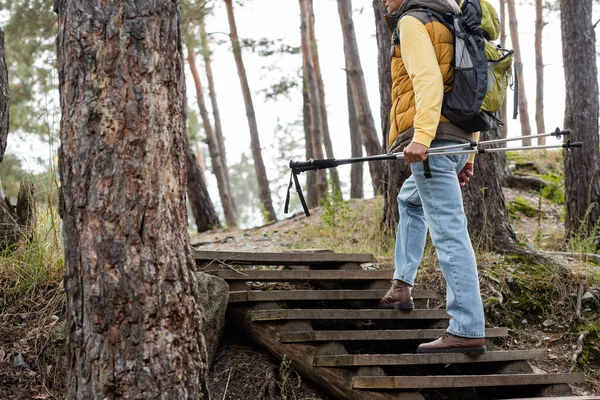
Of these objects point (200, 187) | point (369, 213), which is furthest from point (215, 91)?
point (369, 213)

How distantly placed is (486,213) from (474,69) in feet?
9.09

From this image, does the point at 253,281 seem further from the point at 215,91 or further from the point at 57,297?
the point at 215,91

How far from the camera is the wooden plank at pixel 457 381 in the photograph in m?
→ 3.75

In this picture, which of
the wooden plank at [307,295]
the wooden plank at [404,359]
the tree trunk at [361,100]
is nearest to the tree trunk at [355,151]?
the tree trunk at [361,100]

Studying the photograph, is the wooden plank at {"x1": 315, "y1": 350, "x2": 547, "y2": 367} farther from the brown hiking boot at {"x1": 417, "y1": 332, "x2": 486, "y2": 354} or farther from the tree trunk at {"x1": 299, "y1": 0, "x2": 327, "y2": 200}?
the tree trunk at {"x1": 299, "y1": 0, "x2": 327, "y2": 200}

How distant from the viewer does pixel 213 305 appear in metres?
4.34

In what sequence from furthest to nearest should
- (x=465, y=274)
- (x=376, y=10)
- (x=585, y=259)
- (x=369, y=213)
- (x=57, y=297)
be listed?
(x=369, y=213) < (x=376, y=10) < (x=585, y=259) < (x=57, y=297) < (x=465, y=274)

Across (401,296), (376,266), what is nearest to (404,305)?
(401,296)

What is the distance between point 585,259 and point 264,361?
3.82 m

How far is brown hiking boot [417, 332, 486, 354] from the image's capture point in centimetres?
399

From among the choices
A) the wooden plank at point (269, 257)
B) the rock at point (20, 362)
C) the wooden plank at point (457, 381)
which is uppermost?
the wooden plank at point (269, 257)

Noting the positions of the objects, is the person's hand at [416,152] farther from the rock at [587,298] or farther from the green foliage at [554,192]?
the green foliage at [554,192]

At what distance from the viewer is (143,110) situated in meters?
3.07

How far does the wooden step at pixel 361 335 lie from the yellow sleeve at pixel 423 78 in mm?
1315
